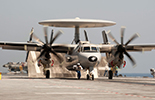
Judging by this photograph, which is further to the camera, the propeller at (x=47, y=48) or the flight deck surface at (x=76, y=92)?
the propeller at (x=47, y=48)

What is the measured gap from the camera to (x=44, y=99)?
15031mm

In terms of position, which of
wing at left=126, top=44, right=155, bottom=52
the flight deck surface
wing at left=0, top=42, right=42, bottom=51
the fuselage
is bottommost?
the flight deck surface

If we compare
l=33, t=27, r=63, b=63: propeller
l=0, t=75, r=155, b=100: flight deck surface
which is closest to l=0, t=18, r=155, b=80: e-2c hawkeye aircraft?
l=33, t=27, r=63, b=63: propeller

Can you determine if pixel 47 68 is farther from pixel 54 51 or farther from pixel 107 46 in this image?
pixel 107 46

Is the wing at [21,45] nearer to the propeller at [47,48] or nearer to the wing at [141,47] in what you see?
the propeller at [47,48]

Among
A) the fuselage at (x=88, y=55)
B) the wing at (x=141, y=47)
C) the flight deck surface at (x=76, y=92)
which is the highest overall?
the wing at (x=141, y=47)

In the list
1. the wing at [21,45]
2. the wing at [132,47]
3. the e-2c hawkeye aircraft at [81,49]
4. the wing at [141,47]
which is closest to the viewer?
the e-2c hawkeye aircraft at [81,49]

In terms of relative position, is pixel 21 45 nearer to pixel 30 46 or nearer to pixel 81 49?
pixel 30 46

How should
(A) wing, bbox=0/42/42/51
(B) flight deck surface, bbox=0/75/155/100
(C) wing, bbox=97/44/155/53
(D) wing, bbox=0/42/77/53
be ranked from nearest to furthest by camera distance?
1. (B) flight deck surface, bbox=0/75/155/100
2. (A) wing, bbox=0/42/42/51
3. (D) wing, bbox=0/42/77/53
4. (C) wing, bbox=97/44/155/53

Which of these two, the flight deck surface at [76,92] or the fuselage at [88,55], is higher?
the fuselage at [88,55]

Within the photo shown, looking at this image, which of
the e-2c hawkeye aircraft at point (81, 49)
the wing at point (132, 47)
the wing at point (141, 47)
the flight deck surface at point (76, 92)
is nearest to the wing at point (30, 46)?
the e-2c hawkeye aircraft at point (81, 49)

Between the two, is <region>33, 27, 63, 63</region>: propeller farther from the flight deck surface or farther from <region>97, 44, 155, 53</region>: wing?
the flight deck surface

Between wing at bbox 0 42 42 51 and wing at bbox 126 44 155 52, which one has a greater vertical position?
wing at bbox 0 42 42 51

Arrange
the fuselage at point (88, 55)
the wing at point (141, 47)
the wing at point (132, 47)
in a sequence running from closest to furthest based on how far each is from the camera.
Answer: the fuselage at point (88, 55)
the wing at point (132, 47)
the wing at point (141, 47)
